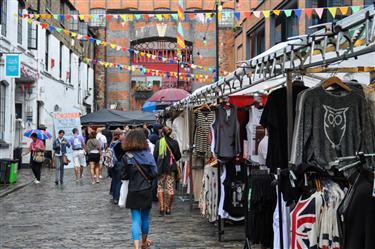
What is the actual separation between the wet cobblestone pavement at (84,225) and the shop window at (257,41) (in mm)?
14442

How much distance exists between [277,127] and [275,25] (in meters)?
18.5

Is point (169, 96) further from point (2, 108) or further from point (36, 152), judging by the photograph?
point (2, 108)

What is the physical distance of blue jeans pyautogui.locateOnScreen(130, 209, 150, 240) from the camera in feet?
24.5

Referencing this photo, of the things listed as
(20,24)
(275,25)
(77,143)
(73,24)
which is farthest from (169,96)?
(73,24)

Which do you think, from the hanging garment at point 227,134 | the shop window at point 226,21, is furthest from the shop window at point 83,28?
the hanging garment at point 227,134

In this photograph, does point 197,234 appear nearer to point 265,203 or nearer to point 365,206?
point 265,203

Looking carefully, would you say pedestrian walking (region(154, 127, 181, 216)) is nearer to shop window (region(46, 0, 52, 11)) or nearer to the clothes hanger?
the clothes hanger

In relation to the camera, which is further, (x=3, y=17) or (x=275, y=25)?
(x=275, y=25)

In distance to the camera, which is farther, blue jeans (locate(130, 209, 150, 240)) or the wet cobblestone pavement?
the wet cobblestone pavement

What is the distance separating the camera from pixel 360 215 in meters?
3.95

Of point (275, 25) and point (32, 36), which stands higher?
point (275, 25)

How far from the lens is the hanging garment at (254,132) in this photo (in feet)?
26.1

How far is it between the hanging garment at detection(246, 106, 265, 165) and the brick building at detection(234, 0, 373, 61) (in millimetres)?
5728

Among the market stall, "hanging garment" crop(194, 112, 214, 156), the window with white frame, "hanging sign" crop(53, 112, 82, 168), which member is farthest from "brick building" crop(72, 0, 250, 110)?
the market stall
